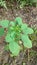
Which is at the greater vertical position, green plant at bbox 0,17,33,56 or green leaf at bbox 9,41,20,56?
green plant at bbox 0,17,33,56

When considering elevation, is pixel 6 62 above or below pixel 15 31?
below

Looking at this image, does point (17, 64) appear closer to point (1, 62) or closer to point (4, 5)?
point (1, 62)

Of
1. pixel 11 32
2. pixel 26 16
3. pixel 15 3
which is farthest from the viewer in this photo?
pixel 15 3

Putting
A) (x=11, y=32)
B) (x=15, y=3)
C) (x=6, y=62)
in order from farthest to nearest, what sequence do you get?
1. (x=15, y=3)
2. (x=6, y=62)
3. (x=11, y=32)

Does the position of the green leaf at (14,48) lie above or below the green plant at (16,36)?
below

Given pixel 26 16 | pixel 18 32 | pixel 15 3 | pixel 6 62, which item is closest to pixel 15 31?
pixel 18 32

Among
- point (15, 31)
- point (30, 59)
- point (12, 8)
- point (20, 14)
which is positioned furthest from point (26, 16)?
point (15, 31)

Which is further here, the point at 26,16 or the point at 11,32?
the point at 26,16

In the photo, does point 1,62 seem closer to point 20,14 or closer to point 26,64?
point 26,64

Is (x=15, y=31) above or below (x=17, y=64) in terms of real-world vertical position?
above
